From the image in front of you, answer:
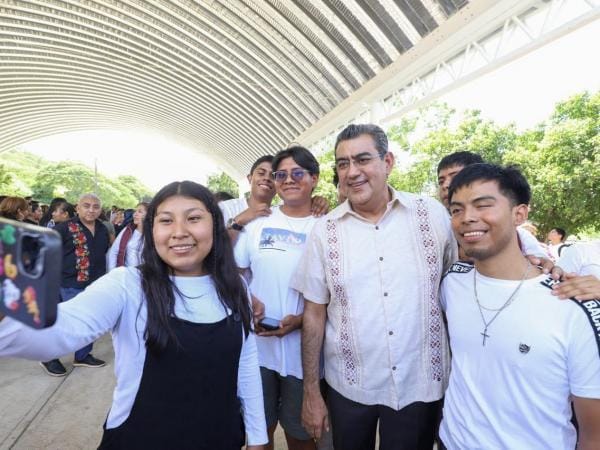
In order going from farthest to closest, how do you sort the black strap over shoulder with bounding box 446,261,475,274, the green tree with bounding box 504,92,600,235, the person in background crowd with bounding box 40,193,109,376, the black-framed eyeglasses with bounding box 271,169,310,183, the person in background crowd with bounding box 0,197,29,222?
1. the green tree with bounding box 504,92,600,235
2. the person in background crowd with bounding box 0,197,29,222
3. the person in background crowd with bounding box 40,193,109,376
4. the black-framed eyeglasses with bounding box 271,169,310,183
5. the black strap over shoulder with bounding box 446,261,475,274

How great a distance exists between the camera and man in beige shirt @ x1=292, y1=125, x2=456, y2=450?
2.04 m

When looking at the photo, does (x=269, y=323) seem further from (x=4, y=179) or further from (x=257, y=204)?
(x=4, y=179)

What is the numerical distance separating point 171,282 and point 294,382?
1251mm

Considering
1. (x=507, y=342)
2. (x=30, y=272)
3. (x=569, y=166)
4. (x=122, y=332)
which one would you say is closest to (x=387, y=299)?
(x=507, y=342)

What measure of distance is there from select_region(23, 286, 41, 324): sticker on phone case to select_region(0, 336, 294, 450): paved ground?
3.13 metres

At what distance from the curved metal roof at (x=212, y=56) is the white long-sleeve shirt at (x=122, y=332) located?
6.79 metres

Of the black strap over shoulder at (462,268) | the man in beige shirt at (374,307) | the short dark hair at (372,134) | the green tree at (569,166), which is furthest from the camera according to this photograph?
the green tree at (569,166)

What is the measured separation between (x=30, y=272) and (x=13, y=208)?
5.84m

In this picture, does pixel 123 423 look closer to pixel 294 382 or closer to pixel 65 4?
pixel 294 382

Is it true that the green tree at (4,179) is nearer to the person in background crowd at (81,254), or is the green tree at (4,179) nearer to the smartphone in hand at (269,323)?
the person in background crowd at (81,254)

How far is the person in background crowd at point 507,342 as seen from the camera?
58.0 inches

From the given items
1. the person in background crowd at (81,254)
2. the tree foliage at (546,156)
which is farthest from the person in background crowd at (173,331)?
the tree foliage at (546,156)

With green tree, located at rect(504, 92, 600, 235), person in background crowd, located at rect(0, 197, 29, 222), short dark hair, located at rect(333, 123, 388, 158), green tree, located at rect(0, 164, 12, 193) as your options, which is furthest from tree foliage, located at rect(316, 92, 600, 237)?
green tree, located at rect(0, 164, 12, 193)

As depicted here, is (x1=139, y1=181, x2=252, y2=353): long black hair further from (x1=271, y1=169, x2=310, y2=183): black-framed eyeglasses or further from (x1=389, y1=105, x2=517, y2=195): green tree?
(x1=389, y1=105, x2=517, y2=195): green tree
